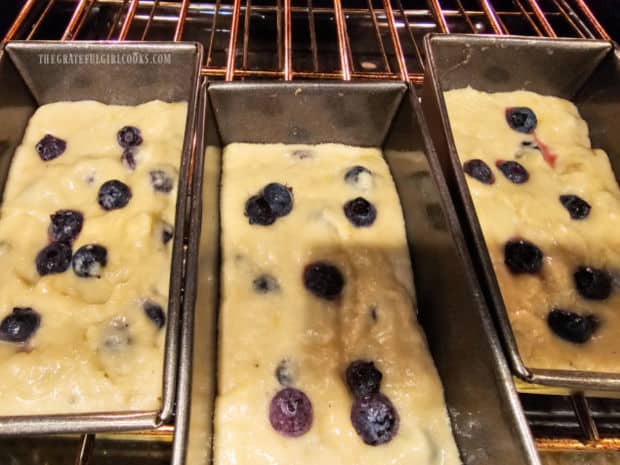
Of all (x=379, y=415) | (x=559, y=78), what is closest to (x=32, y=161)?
(x=379, y=415)

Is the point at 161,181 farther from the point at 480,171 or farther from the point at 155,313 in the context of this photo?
the point at 480,171

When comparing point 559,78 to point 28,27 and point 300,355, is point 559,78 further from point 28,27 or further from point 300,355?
point 28,27

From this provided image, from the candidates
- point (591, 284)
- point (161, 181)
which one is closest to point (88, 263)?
point (161, 181)

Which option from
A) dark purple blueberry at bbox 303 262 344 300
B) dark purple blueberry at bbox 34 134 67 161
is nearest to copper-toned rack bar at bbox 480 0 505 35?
dark purple blueberry at bbox 303 262 344 300

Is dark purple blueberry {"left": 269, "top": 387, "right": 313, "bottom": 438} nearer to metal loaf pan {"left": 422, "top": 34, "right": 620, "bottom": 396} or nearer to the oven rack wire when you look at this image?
metal loaf pan {"left": 422, "top": 34, "right": 620, "bottom": 396}

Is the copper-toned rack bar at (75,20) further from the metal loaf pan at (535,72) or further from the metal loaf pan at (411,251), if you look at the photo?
the metal loaf pan at (535,72)
